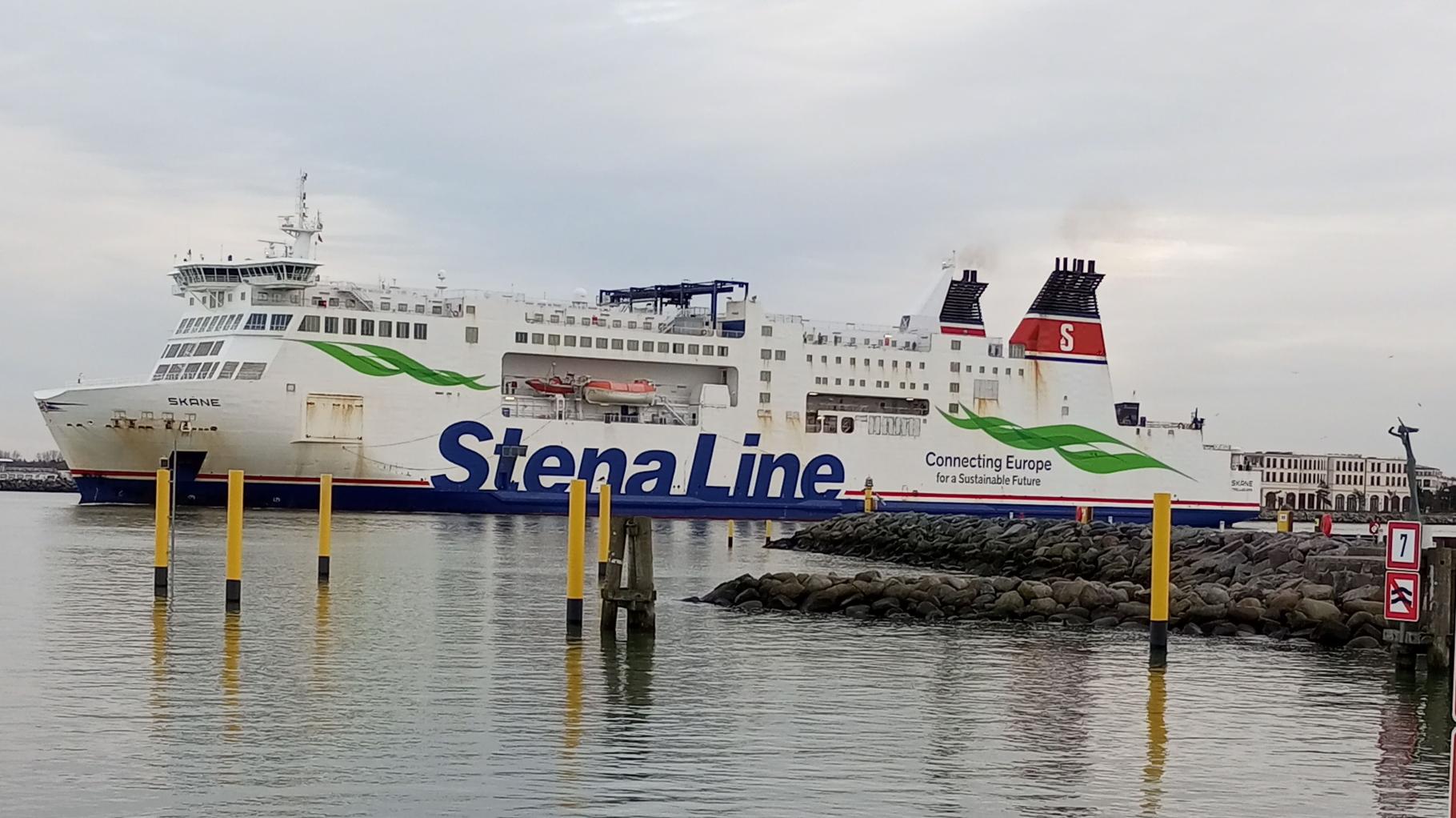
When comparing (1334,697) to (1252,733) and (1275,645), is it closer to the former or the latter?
(1252,733)

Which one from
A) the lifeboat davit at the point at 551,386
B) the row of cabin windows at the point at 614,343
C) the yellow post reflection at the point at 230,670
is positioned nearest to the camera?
the yellow post reflection at the point at 230,670

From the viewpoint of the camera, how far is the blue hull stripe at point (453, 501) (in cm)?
3784

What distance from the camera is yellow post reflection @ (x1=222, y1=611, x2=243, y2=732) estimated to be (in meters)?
9.06

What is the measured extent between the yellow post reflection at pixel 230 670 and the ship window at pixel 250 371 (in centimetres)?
2361

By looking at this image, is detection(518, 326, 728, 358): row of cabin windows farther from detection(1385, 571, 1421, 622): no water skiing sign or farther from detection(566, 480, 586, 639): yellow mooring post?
detection(1385, 571, 1421, 622): no water skiing sign

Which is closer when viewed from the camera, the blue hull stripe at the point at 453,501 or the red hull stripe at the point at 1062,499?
the blue hull stripe at the point at 453,501

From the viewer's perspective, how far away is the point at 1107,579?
21125 mm

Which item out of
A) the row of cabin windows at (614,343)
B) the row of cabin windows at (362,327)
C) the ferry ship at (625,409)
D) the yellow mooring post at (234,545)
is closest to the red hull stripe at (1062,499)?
the ferry ship at (625,409)

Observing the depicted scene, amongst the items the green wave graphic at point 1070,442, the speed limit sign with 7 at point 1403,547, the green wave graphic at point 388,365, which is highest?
the green wave graphic at point 388,365

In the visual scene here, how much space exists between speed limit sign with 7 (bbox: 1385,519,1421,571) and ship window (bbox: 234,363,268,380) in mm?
29663

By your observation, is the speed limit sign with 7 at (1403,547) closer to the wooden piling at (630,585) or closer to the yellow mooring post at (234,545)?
the wooden piling at (630,585)

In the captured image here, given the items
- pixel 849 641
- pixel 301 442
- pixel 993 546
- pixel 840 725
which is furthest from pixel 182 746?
pixel 301 442

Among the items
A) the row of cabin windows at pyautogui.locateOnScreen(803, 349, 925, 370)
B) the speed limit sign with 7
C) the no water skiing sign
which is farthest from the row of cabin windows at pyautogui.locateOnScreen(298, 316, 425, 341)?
the speed limit sign with 7

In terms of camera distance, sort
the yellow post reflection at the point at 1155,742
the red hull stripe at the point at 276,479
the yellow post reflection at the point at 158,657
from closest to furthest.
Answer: the yellow post reflection at the point at 1155,742 → the yellow post reflection at the point at 158,657 → the red hull stripe at the point at 276,479
